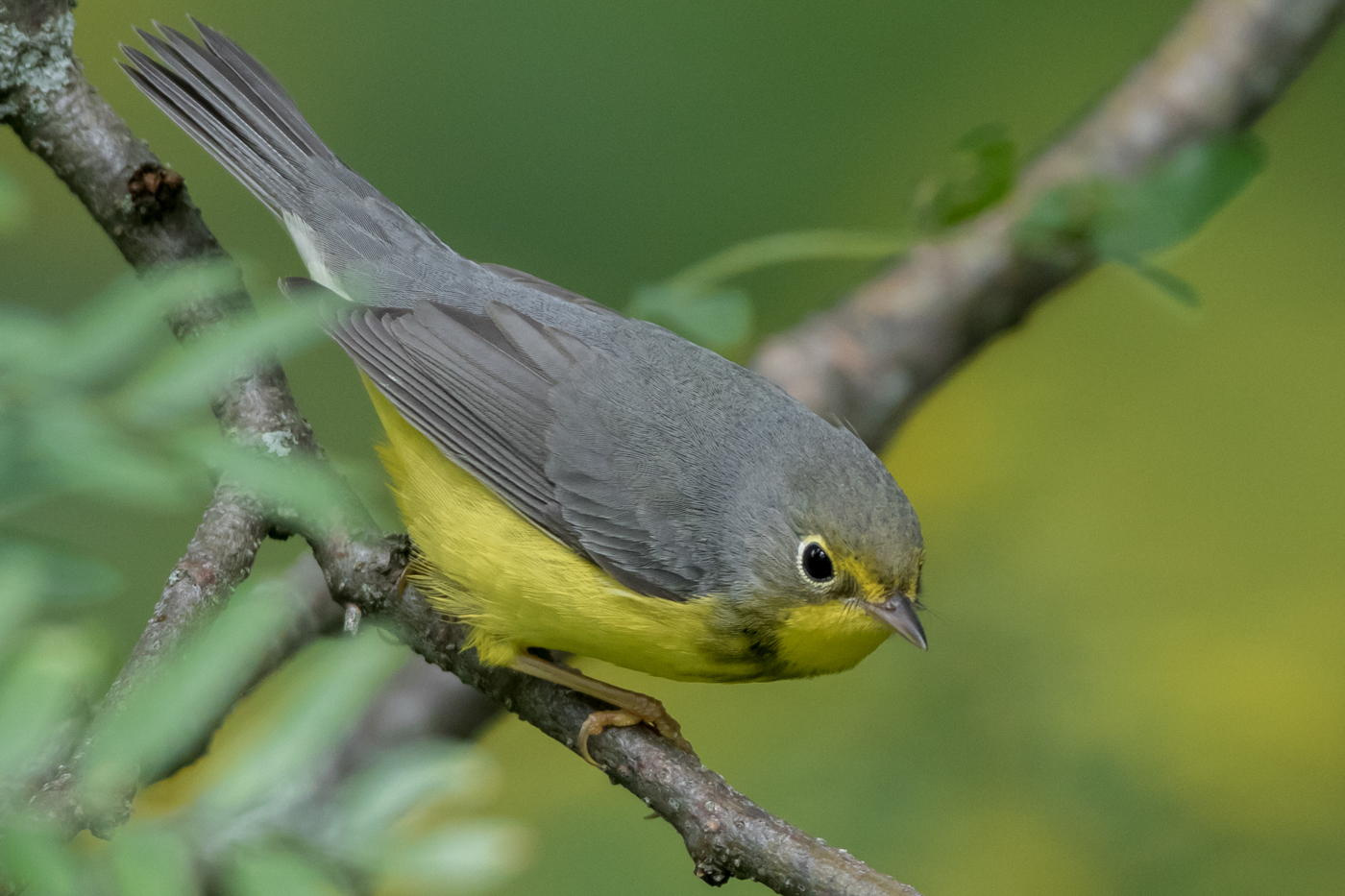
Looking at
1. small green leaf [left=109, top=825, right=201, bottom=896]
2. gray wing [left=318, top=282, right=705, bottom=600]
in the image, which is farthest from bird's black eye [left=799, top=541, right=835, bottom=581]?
small green leaf [left=109, top=825, right=201, bottom=896]

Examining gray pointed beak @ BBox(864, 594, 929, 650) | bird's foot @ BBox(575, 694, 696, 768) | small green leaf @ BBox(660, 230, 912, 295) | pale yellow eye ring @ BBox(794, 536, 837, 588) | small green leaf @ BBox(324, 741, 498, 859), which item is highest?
small green leaf @ BBox(660, 230, 912, 295)

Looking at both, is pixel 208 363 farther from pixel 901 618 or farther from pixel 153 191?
pixel 901 618

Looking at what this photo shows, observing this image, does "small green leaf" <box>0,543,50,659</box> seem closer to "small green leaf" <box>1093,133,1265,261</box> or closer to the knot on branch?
the knot on branch

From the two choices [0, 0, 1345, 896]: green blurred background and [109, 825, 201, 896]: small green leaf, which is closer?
[109, 825, 201, 896]: small green leaf

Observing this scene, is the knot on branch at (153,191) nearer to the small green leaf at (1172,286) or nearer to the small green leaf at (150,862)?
the small green leaf at (150,862)

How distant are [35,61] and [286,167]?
0.72 m

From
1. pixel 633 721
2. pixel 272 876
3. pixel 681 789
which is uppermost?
pixel 633 721

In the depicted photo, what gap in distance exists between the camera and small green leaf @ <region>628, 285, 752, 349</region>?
3.27 meters

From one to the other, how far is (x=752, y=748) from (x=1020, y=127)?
365cm

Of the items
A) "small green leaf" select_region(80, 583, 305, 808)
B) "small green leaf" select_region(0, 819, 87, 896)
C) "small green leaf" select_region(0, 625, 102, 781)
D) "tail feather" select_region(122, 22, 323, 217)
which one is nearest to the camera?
"small green leaf" select_region(0, 819, 87, 896)

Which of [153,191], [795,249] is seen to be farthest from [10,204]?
[795,249]

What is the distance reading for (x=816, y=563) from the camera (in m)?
2.97

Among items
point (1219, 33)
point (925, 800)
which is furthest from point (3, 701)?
point (1219, 33)

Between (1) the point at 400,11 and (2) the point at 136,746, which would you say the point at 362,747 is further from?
(1) the point at 400,11
